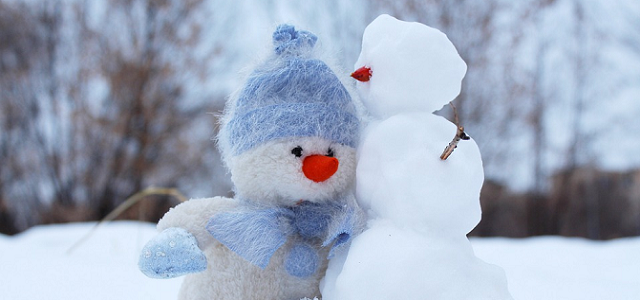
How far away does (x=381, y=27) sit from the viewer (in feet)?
1.84

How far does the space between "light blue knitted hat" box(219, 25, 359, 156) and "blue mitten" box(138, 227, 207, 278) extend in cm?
13

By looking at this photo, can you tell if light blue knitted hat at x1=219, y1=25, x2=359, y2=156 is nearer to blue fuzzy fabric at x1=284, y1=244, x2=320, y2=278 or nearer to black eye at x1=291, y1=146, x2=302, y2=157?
black eye at x1=291, y1=146, x2=302, y2=157

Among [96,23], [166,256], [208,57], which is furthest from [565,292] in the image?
[96,23]

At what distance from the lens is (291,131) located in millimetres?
527

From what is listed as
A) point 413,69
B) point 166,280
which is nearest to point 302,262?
point 413,69

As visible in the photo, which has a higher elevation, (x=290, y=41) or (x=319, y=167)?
(x=290, y=41)

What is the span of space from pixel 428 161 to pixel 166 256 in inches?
11.5

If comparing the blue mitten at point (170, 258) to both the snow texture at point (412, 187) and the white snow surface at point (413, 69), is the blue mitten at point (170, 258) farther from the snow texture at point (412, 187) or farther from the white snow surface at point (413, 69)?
the white snow surface at point (413, 69)

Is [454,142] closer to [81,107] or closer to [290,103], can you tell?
[290,103]

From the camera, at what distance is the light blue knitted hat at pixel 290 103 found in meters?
0.53

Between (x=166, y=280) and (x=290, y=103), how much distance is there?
0.73 meters

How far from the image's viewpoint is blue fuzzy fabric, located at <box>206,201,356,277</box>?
0.50m

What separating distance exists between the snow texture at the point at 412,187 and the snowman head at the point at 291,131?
0.11 ft

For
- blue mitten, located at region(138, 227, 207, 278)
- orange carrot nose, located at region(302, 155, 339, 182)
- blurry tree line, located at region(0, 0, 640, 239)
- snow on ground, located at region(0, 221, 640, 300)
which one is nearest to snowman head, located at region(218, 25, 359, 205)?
orange carrot nose, located at region(302, 155, 339, 182)
